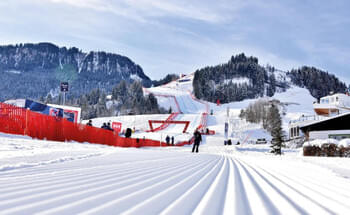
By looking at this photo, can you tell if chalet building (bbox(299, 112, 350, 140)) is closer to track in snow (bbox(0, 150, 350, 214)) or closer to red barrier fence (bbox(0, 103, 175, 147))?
red barrier fence (bbox(0, 103, 175, 147))

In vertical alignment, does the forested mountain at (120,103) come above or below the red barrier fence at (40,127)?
above

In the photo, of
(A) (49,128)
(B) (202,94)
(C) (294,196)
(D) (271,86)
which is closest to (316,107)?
(A) (49,128)

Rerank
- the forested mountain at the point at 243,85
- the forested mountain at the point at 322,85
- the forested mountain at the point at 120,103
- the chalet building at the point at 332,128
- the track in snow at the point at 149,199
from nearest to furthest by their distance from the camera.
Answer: the track in snow at the point at 149,199 → the chalet building at the point at 332,128 → the forested mountain at the point at 120,103 → the forested mountain at the point at 243,85 → the forested mountain at the point at 322,85

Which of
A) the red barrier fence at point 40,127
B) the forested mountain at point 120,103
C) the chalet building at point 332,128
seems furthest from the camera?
the forested mountain at point 120,103

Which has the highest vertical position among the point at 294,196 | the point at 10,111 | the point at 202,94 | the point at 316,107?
the point at 202,94

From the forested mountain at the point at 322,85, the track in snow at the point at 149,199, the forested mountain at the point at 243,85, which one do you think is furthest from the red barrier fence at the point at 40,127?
the forested mountain at the point at 322,85

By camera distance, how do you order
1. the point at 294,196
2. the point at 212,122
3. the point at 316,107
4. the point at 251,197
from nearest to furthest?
the point at 251,197 → the point at 294,196 → the point at 316,107 → the point at 212,122

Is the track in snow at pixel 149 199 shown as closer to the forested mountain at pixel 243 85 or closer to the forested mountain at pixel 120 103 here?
the forested mountain at pixel 120 103

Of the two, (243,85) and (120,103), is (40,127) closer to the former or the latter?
(120,103)

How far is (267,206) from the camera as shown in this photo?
2385mm

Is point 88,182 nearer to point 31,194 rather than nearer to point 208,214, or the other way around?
point 31,194

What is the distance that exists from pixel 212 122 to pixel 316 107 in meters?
33.0

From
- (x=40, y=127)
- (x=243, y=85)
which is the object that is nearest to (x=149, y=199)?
(x=40, y=127)

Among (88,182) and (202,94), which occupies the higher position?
(202,94)
